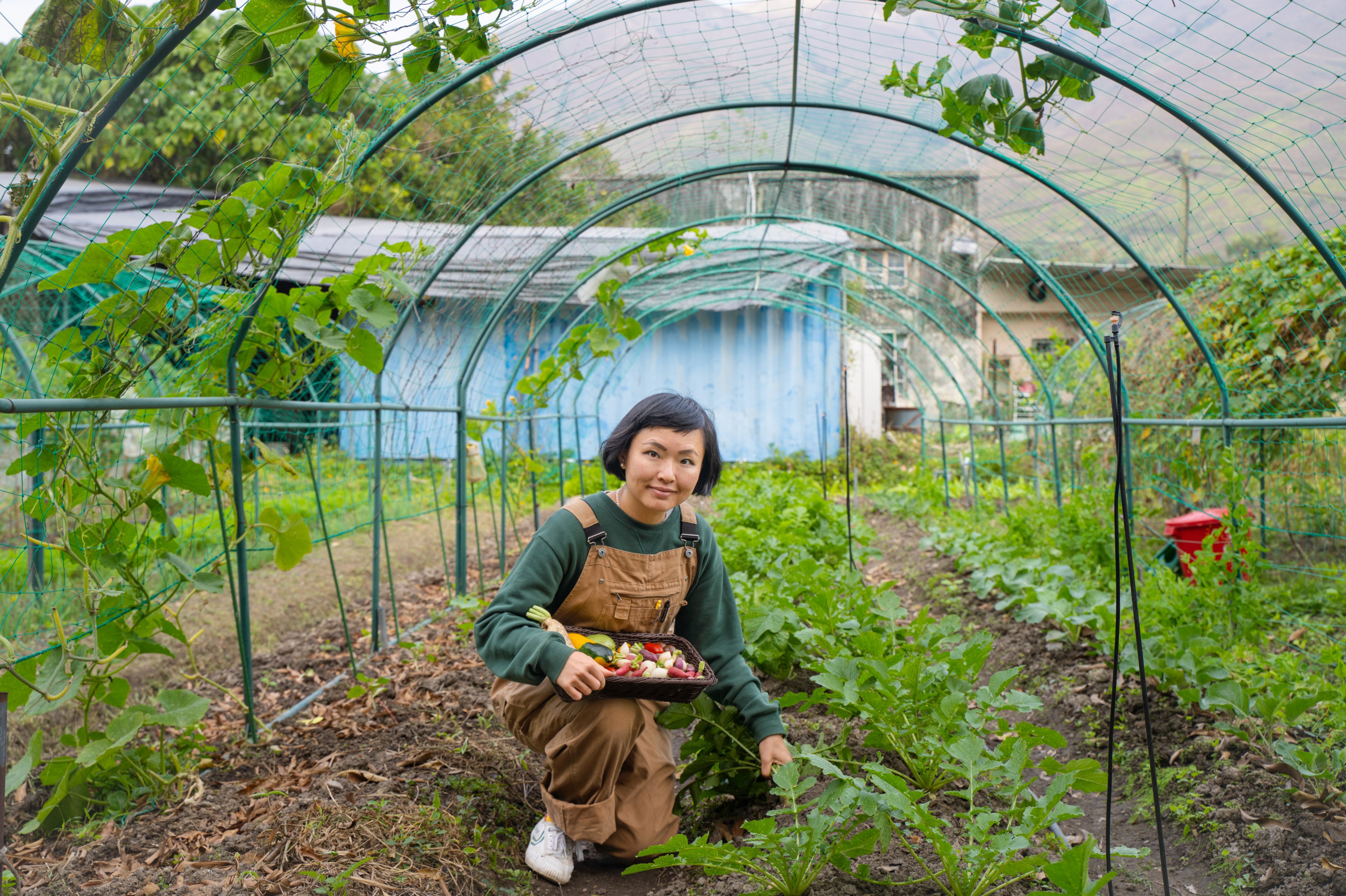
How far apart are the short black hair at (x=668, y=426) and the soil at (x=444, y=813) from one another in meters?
1.01

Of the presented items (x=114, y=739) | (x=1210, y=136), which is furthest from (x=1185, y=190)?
(x=114, y=739)

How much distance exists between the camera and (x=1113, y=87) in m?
3.79

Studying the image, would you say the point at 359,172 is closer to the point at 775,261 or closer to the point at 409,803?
the point at 409,803

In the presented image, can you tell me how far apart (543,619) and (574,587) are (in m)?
0.25

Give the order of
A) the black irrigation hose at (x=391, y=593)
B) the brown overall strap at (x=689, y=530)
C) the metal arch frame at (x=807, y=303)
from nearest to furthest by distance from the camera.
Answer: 1. the brown overall strap at (x=689, y=530)
2. the black irrigation hose at (x=391, y=593)
3. the metal arch frame at (x=807, y=303)

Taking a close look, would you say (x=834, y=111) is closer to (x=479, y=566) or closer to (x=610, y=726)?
(x=479, y=566)

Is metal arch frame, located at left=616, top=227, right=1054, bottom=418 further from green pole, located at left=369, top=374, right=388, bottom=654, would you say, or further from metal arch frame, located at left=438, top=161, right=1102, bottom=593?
green pole, located at left=369, top=374, right=388, bottom=654

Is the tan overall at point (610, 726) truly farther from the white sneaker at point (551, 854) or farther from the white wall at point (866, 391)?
the white wall at point (866, 391)

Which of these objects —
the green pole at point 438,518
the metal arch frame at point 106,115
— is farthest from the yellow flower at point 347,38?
the green pole at point 438,518

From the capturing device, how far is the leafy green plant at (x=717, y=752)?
251cm

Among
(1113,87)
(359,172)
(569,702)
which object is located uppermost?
(1113,87)

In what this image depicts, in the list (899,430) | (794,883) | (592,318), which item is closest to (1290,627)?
(794,883)

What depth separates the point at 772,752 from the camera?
7.73 feet

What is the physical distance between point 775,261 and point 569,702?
8402 millimetres
